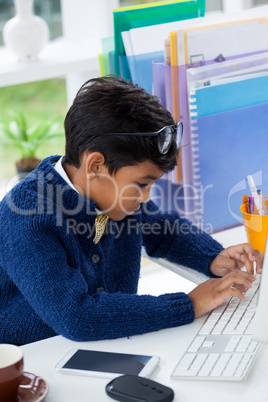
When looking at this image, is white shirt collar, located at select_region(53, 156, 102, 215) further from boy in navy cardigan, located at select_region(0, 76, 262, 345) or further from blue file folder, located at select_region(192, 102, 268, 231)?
blue file folder, located at select_region(192, 102, 268, 231)

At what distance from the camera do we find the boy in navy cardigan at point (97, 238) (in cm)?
113

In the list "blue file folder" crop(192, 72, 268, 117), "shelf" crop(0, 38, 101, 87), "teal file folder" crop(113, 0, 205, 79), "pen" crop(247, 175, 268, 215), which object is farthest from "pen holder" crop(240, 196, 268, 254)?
"shelf" crop(0, 38, 101, 87)

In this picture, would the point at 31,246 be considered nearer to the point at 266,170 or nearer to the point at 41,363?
the point at 41,363

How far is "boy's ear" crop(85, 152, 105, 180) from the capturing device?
4.08ft

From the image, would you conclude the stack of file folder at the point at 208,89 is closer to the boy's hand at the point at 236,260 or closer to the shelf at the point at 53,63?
the boy's hand at the point at 236,260

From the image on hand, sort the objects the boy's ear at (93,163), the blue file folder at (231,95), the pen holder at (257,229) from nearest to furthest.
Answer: the boy's ear at (93,163) < the pen holder at (257,229) < the blue file folder at (231,95)

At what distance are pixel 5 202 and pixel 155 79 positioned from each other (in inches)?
22.6

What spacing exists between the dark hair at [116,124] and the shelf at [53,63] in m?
0.95

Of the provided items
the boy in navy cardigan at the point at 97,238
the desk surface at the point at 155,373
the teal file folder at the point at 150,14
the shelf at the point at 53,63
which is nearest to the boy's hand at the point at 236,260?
the boy in navy cardigan at the point at 97,238

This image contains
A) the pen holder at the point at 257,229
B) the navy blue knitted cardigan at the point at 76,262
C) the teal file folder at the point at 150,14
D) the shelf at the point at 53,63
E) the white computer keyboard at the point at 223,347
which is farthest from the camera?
the shelf at the point at 53,63

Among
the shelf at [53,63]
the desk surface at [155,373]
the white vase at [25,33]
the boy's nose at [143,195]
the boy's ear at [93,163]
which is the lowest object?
the desk surface at [155,373]

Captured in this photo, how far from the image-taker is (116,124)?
4.00ft

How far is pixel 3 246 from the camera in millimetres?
1208

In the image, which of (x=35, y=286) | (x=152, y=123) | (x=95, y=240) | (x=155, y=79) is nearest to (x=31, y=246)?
(x=35, y=286)
